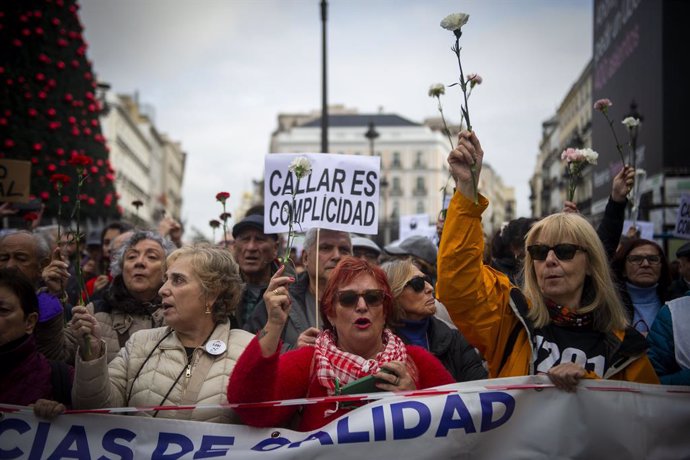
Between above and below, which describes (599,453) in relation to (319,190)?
below

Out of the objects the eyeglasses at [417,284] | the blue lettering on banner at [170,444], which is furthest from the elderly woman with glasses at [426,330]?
the blue lettering on banner at [170,444]

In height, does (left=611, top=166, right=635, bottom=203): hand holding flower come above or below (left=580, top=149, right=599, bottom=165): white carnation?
below

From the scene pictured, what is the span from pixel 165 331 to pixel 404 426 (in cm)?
126

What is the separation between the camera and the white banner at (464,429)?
9.75ft

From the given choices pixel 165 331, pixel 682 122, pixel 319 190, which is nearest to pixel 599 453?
pixel 165 331

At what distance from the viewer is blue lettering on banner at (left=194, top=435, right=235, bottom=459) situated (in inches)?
118

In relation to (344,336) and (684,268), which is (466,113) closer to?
(344,336)

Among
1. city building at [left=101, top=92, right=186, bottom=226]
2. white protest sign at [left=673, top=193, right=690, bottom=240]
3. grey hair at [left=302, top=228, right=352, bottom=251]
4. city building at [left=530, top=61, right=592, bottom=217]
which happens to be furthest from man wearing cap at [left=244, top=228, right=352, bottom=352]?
city building at [left=530, top=61, right=592, bottom=217]

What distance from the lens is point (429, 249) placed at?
5719 millimetres

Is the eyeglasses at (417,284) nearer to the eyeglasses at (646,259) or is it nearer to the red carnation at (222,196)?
the red carnation at (222,196)

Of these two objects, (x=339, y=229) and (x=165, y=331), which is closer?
(x=165, y=331)

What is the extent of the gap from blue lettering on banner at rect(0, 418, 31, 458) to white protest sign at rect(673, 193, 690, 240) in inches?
225

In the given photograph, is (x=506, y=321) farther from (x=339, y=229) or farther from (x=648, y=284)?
(x=648, y=284)

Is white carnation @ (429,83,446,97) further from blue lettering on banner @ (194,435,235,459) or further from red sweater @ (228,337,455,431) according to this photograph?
blue lettering on banner @ (194,435,235,459)
